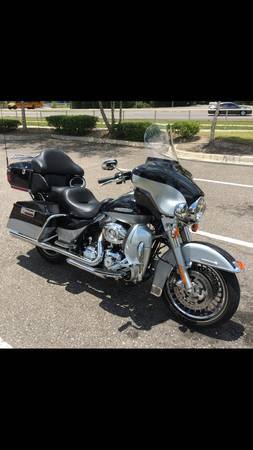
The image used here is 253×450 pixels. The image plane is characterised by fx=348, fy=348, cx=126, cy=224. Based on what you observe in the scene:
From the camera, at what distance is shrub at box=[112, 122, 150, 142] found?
1259cm

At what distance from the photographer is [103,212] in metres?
3.32

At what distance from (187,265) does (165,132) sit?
4.14 ft

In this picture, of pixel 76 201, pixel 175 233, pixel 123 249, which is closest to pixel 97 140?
pixel 76 201

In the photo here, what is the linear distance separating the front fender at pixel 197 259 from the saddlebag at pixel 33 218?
1378 mm

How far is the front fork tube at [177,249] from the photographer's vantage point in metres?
2.82

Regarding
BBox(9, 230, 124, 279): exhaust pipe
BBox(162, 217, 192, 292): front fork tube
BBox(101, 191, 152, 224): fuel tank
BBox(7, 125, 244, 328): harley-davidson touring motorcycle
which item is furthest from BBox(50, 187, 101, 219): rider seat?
BBox(162, 217, 192, 292): front fork tube

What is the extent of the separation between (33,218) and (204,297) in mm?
2057

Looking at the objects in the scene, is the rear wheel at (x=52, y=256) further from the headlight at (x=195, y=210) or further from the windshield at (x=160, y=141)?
the headlight at (x=195, y=210)

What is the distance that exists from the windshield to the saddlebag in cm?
125

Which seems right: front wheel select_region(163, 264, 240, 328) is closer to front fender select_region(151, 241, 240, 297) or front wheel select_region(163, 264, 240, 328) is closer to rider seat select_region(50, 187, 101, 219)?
front fender select_region(151, 241, 240, 297)

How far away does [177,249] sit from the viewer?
283cm
